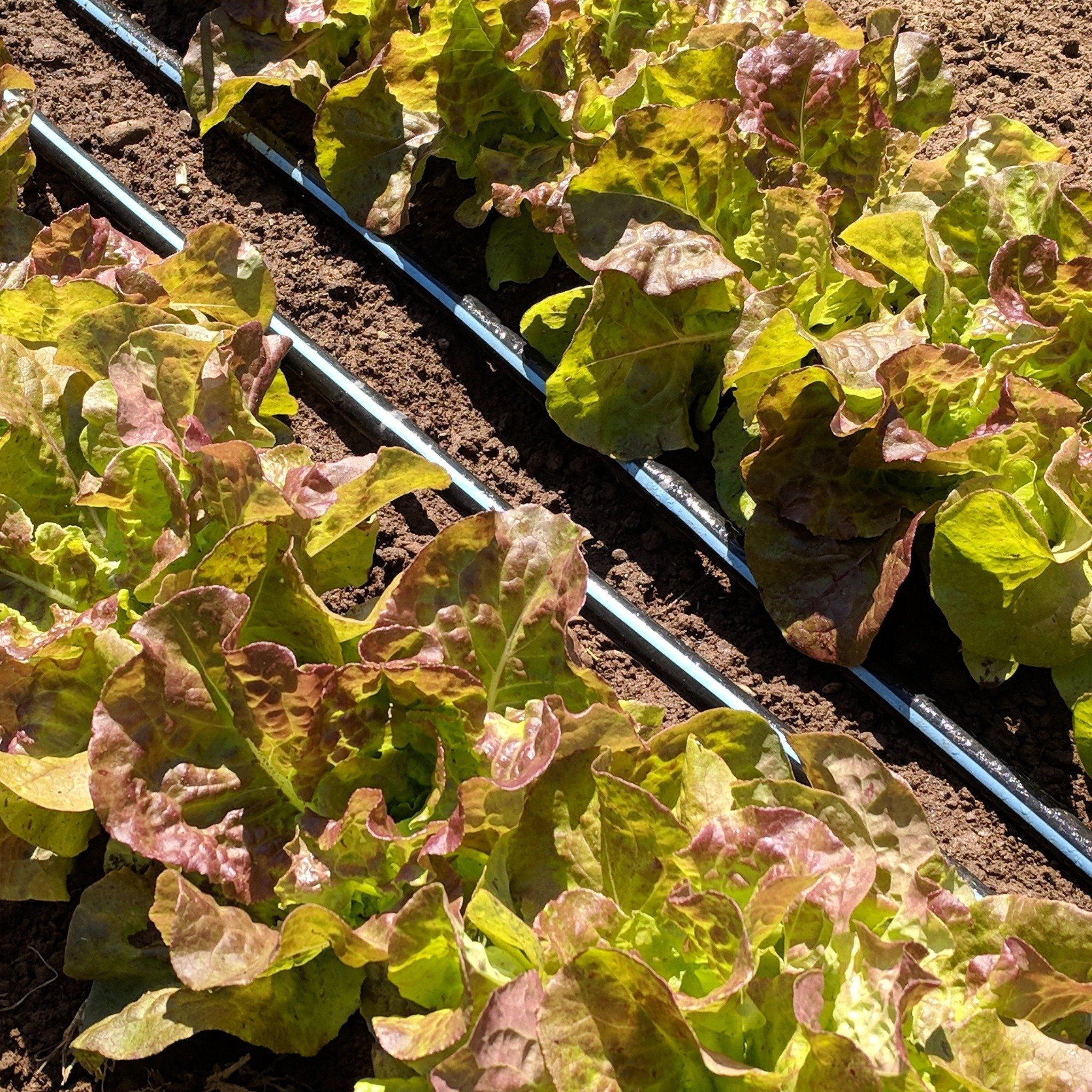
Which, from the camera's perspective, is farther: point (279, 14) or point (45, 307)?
point (279, 14)

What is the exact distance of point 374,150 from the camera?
11.0 feet

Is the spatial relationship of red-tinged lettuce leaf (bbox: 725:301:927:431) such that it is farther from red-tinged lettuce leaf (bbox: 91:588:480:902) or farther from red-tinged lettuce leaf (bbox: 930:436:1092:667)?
red-tinged lettuce leaf (bbox: 91:588:480:902)

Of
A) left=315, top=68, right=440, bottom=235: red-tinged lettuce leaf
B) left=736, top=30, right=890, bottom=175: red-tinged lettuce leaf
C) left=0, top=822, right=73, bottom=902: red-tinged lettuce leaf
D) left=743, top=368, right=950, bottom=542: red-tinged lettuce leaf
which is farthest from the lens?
left=315, top=68, right=440, bottom=235: red-tinged lettuce leaf

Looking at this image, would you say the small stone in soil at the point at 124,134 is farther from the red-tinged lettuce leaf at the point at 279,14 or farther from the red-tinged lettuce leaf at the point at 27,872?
the red-tinged lettuce leaf at the point at 27,872

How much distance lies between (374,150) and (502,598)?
178 cm

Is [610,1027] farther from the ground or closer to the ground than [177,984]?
farther from the ground

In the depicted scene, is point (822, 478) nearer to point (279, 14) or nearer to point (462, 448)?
point (462, 448)

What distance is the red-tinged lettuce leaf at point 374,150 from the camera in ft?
10.8

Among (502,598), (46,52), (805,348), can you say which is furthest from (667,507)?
(46,52)

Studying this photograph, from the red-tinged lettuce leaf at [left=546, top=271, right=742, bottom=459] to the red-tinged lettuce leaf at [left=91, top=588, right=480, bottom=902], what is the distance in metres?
1.09

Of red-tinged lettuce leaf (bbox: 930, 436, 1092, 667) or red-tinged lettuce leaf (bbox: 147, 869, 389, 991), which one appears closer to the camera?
red-tinged lettuce leaf (bbox: 147, 869, 389, 991)

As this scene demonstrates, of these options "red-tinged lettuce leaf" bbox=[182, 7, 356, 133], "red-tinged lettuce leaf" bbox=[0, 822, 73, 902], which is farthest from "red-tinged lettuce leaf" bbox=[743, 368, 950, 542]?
"red-tinged lettuce leaf" bbox=[182, 7, 356, 133]

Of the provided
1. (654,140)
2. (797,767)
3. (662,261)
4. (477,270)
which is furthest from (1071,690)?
(477,270)

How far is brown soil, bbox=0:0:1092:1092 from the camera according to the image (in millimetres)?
2334
